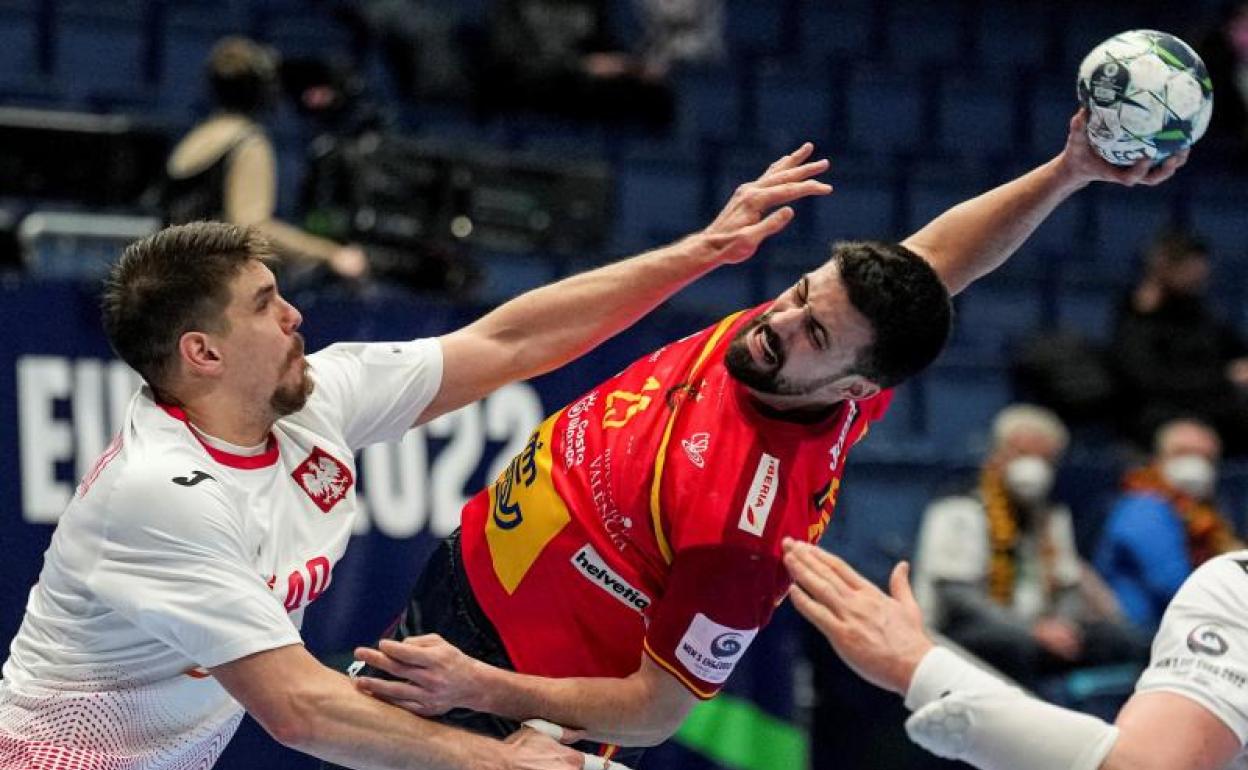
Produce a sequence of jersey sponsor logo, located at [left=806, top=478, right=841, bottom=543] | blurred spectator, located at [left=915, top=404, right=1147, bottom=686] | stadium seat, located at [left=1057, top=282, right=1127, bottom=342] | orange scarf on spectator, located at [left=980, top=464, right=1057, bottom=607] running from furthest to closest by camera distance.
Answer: stadium seat, located at [left=1057, top=282, right=1127, bottom=342], orange scarf on spectator, located at [left=980, top=464, right=1057, bottom=607], blurred spectator, located at [left=915, top=404, right=1147, bottom=686], jersey sponsor logo, located at [left=806, top=478, right=841, bottom=543]

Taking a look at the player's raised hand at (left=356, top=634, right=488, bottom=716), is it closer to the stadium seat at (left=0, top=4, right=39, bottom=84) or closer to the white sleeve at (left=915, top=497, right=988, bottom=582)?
the white sleeve at (left=915, top=497, right=988, bottom=582)

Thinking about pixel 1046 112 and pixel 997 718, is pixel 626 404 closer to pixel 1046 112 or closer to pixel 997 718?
pixel 997 718

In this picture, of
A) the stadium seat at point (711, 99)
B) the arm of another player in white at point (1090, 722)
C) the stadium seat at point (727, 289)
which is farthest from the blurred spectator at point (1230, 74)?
the arm of another player in white at point (1090, 722)

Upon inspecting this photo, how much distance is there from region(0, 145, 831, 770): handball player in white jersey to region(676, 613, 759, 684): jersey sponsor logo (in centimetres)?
32

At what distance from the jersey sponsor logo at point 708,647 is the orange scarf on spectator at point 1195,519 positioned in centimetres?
510

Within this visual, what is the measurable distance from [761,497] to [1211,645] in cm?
100

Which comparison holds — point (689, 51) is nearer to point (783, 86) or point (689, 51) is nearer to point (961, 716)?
point (783, 86)

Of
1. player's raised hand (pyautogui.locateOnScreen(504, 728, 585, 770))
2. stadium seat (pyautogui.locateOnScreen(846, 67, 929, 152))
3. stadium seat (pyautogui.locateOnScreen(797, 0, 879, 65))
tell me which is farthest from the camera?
stadium seat (pyautogui.locateOnScreen(797, 0, 879, 65))

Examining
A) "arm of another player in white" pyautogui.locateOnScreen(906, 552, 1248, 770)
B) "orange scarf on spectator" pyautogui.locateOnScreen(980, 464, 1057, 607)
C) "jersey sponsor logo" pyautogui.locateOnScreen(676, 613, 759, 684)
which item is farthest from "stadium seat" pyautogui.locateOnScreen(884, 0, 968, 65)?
"arm of another player in white" pyautogui.locateOnScreen(906, 552, 1248, 770)

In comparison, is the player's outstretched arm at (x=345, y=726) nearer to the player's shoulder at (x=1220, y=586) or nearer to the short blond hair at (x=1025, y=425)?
the player's shoulder at (x=1220, y=586)

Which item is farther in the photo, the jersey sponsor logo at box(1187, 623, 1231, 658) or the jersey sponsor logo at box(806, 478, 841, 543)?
the jersey sponsor logo at box(806, 478, 841, 543)

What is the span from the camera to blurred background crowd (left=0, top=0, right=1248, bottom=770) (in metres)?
7.02

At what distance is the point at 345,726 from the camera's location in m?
3.56

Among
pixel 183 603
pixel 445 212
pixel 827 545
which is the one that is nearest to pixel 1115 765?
pixel 183 603
